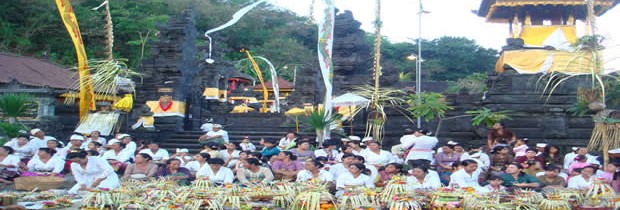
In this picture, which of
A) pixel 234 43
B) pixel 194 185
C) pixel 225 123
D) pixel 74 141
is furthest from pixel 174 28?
pixel 234 43

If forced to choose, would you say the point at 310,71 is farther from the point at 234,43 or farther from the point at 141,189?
the point at 234,43

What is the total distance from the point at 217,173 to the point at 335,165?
1.90 m

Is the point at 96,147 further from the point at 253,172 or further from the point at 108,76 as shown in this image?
the point at 108,76

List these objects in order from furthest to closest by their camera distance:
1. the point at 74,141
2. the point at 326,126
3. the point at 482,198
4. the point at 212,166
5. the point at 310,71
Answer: the point at 310,71 < the point at 326,126 < the point at 74,141 < the point at 212,166 < the point at 482,198

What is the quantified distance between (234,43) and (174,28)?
31.5m

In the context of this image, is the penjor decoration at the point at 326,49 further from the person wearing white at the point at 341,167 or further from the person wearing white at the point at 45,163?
the person wearing white at the point at 45,163

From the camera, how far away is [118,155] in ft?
40.8

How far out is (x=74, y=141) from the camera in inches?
521

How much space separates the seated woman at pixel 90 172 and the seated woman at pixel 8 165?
9.31ft

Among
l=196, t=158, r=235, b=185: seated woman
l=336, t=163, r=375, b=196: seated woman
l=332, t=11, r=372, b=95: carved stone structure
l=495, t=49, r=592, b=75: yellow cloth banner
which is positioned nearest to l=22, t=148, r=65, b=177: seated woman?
l=196, t=158, r=235, b=185: seated woman

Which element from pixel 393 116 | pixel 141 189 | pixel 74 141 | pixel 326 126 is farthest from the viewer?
pixel 393 116

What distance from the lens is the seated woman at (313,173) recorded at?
9.08 meters

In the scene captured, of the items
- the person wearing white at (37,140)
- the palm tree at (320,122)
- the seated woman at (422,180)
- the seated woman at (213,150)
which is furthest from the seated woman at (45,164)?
the seated woman at (422,180)

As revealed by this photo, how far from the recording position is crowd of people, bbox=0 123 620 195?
29.2 ft
